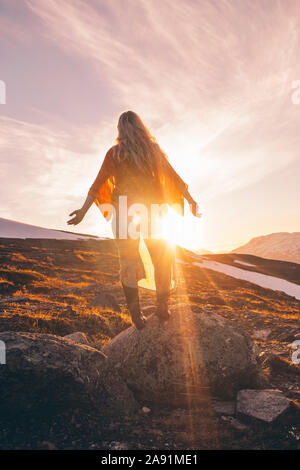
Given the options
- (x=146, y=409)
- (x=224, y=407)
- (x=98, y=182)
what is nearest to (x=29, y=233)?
(x=98, y=182)

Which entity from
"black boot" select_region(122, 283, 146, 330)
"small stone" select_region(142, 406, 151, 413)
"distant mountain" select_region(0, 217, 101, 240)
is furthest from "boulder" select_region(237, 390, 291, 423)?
"distant mountain" select_region(0, 217, 101, 240)

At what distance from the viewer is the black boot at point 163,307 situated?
409cm

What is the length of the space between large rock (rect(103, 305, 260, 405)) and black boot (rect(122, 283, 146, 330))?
215 mm

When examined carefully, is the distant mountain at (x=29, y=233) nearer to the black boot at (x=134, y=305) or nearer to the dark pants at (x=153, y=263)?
the black boot at (x=134, y=305)

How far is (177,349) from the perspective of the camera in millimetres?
4293

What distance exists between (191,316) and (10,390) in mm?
2948

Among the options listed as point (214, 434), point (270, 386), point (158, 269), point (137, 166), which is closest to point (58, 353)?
point (158, 269)

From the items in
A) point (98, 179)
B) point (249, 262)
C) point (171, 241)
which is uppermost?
point (98, 179)

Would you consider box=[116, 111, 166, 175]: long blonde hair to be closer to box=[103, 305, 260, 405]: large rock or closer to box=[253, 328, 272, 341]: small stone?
box=[103, 305, 260, 405]: large rock

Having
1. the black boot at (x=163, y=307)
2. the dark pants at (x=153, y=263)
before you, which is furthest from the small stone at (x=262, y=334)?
the dark pants at (x=153, y=263)

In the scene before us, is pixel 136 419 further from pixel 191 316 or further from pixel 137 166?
pixel 137 166

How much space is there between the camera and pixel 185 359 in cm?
419

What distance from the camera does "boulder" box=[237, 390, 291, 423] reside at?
133 inches

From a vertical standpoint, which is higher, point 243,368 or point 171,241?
point 171,241
